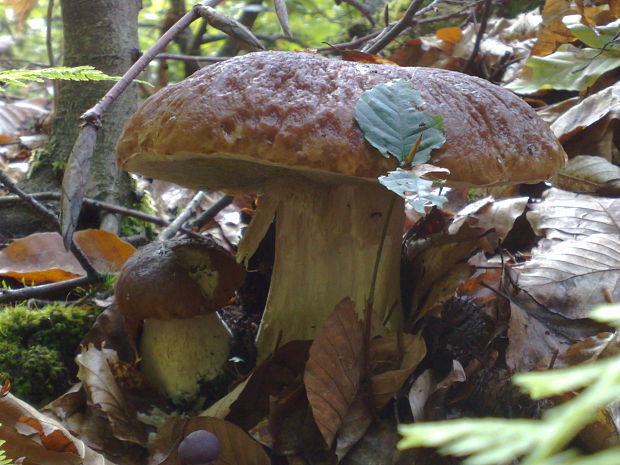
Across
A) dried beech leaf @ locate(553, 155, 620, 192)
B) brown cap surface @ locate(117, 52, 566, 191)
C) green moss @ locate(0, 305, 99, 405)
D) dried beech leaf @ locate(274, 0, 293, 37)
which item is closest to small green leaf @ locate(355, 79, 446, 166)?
brown cap surface @ locate(117, 52, 566, 191)

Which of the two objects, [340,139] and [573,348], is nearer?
[340,139]

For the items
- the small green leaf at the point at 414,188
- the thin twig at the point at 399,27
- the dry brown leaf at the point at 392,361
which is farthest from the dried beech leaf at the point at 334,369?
the thin twig at the point at 399,27

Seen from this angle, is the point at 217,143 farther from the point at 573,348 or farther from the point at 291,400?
the point at 573,348

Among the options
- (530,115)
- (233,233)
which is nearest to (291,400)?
(530,115)

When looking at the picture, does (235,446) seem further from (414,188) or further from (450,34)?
(450,34)

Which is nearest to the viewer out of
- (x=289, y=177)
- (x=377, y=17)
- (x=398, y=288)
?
(x=289, y=177)

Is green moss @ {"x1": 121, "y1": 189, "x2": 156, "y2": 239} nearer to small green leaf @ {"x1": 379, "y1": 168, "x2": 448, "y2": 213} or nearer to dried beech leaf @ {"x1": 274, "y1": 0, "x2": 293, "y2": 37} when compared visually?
dried beech leaf @ {"x1": 274, "y1": 0, "x2": 293, "y2": 37}
